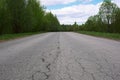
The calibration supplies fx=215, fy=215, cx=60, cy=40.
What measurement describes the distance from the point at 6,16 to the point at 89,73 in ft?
153

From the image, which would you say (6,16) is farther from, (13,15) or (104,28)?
(104,28)

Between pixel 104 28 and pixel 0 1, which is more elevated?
pixel 0 1

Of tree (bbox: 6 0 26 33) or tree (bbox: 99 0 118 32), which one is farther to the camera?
tree (bbox: 99 0 118 32)

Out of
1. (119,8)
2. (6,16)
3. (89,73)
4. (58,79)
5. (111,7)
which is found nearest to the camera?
(58,79)

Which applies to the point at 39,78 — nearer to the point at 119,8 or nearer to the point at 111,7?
the point at 111,7

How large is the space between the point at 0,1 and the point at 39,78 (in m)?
48.6

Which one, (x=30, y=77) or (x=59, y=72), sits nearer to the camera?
(x=30, y=77)

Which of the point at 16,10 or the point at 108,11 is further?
the point at 108,11

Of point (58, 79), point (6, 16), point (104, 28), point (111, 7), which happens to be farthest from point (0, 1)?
point (58, 79)

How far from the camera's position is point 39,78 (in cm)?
560

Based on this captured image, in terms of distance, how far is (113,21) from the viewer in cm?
7594

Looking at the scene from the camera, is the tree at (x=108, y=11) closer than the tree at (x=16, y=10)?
No

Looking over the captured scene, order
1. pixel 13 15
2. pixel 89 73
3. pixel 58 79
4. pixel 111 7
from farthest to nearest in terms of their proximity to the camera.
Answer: pixel 111 7 → pixel 13 15 → pixel 89 73 → pixel 58 79

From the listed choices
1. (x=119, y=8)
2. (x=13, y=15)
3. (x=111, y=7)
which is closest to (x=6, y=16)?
Answer: (x=13, y=15)
